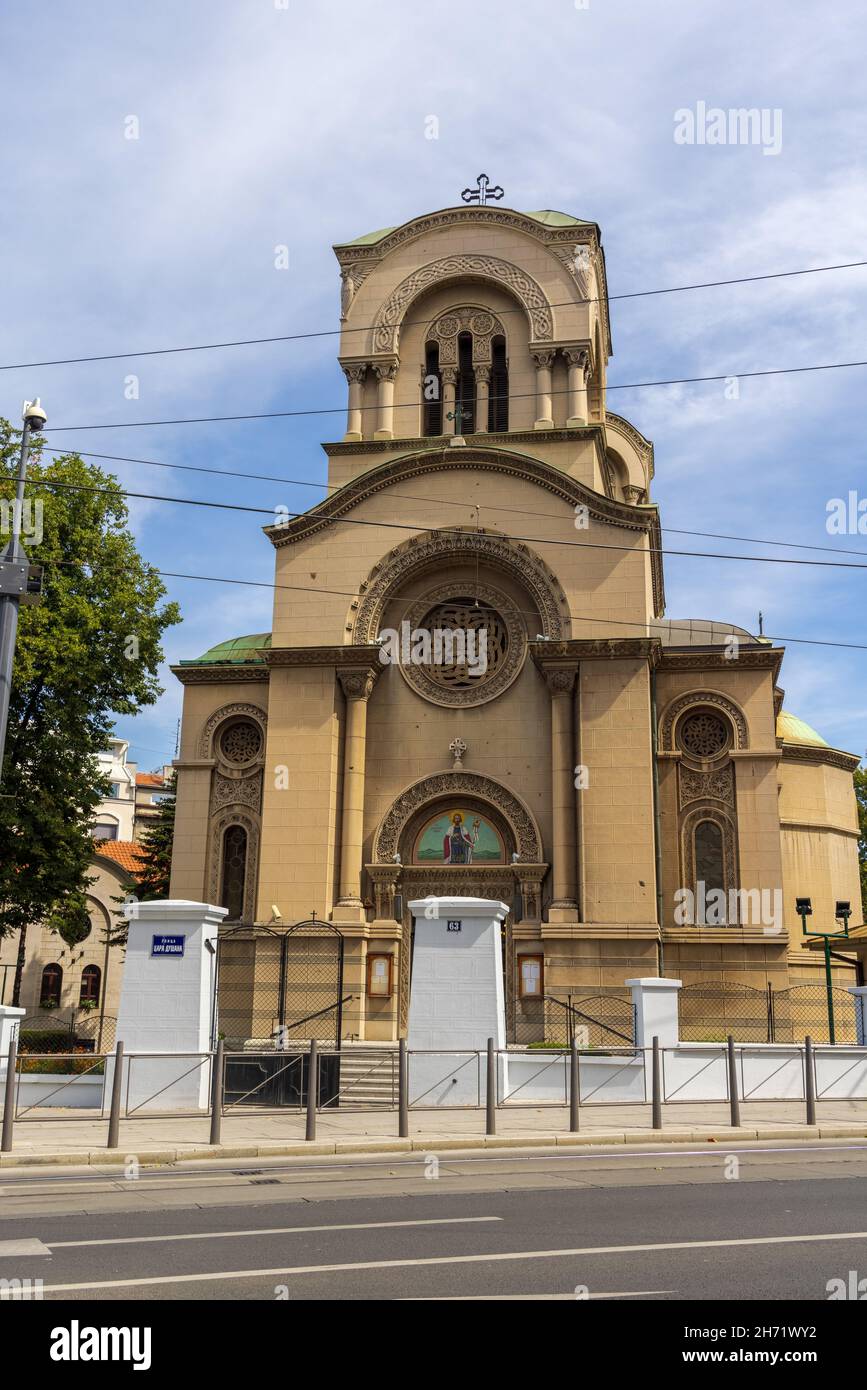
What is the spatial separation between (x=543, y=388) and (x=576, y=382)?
97cm

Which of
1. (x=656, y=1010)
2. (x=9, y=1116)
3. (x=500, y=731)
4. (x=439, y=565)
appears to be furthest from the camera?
(x=439, y=565)

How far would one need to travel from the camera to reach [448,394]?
34.1 meters

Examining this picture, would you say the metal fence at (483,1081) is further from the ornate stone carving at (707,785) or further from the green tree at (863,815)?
the green tree at (863,815)

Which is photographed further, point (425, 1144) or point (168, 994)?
point (168, 994)

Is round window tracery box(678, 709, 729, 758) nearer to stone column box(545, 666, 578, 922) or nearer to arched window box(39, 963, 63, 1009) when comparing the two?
stone column box(545, 666, 578, 922)

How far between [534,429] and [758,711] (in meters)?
9.86

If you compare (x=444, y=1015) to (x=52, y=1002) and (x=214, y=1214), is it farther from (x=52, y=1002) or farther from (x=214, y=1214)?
(x=52, y=1002)

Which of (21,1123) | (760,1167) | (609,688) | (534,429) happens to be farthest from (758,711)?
(21,1123)

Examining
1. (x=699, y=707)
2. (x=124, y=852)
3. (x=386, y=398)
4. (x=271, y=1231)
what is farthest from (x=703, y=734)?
(x=124, y=852)

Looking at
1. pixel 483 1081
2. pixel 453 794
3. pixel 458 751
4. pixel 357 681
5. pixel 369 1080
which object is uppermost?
pixel 357 681

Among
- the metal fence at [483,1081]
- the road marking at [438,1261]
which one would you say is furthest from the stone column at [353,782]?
the road marking at [438,1261]

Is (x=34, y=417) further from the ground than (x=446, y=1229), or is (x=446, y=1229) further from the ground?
(x=34, y=417)

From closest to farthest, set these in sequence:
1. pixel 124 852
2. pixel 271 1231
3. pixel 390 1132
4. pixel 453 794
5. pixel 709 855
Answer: pixel 271 1231 < pixel 390 1132 < pixel 709 855 < pixel 453 794 < pixel 124 852

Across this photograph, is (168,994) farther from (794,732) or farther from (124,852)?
(124,852)
